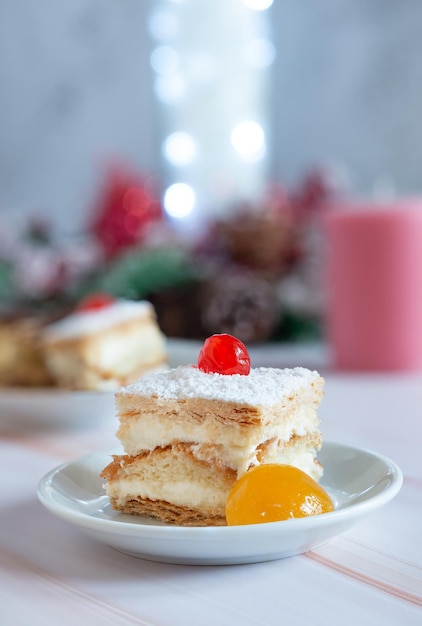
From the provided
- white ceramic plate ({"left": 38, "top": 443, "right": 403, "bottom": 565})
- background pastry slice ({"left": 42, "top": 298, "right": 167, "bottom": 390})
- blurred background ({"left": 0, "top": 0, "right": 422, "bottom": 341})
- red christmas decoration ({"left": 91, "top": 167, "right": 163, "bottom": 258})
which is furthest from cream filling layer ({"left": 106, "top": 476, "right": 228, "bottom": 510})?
red christmas decoration ({"left": 91, "top": 167, "right": 163, "bottom": 258})

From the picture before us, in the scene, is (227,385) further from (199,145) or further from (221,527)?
(199,145)

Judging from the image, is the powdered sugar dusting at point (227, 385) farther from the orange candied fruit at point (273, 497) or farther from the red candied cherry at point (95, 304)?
the red candied cherry at point (95, 304)

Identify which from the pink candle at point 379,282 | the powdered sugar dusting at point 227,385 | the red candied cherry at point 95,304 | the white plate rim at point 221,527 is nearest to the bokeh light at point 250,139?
the pink candle at point 379,282

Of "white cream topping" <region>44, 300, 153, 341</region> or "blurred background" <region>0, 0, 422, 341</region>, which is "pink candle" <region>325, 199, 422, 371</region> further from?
"white cream topping" <region>44, 300, 153, 341</region>

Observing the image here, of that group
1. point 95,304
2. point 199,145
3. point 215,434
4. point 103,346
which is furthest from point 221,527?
point 199,145

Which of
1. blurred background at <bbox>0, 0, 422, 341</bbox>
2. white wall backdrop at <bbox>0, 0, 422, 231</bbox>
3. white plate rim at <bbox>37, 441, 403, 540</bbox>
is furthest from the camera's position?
white wall backdrop at <bbox>0, 0, 422, 231</bbox>
